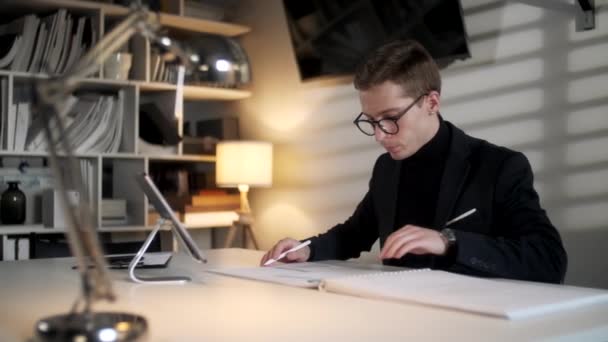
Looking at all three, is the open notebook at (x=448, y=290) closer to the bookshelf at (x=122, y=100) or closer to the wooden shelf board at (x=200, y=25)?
→ the bookshelf at (x=122, y=100)

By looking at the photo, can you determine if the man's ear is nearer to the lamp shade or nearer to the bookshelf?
the lamp shade

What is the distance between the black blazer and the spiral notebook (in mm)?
92

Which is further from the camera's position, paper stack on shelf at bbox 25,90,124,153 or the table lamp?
the table lamp

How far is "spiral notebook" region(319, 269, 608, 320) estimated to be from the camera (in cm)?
106

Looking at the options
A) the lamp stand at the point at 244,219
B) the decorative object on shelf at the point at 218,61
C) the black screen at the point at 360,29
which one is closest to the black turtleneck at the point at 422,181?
the decorative object on shelf at the point at 218,61

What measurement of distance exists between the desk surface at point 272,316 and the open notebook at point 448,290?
0.08ft

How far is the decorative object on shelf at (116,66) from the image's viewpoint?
3533 mm

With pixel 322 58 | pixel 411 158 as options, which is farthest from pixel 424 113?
pixel 322 58

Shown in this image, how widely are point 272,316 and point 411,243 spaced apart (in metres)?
0.40

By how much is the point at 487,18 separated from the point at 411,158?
3.78 feet

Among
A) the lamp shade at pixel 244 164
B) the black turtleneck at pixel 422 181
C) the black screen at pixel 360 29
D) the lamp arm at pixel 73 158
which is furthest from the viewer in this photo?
the lamp shade at pixel 244 164

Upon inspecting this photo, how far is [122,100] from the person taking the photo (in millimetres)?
3625

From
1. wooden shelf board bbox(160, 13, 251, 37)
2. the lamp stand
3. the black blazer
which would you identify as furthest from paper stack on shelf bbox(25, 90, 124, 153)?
the black blazer

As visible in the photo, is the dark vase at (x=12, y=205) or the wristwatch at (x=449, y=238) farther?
the dark vase at (x=12, y=205)
